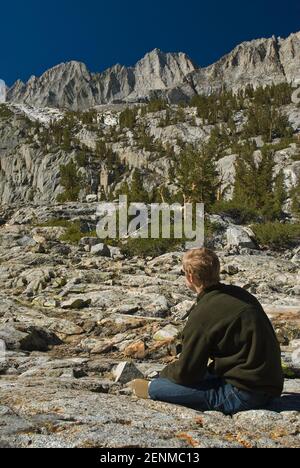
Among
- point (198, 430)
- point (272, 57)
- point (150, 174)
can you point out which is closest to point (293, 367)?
point (198, 430)

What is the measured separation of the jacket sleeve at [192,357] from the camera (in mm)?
4266

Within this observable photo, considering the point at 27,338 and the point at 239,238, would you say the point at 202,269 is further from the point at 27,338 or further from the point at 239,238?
the point at 239,238

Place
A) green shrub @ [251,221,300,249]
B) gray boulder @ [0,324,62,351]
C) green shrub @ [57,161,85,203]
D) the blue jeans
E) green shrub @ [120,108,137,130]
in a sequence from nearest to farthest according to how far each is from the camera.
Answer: the blue jeans, gray boulder @ [0,324,62,351], green shrub @ [251,221,300,249], green shrub @ [57,161,85,203], green shrub @ [120,108,137,130]

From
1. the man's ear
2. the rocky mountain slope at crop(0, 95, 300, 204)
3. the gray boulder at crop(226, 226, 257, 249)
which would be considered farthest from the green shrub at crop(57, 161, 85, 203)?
the man's ear

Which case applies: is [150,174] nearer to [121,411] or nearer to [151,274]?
[151,274]

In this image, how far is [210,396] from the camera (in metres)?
4.48

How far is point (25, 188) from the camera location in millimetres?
102625

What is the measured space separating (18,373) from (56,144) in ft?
330

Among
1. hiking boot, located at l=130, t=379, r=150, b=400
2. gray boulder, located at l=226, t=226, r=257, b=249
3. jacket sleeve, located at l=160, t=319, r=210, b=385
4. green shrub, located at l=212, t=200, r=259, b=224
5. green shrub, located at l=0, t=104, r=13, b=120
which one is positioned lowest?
hiking boot, located at l=130, t=379, r=150, b=400

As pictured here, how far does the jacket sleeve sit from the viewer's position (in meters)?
4.27

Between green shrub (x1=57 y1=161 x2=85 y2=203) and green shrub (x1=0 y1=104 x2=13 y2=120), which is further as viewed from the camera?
green shrub (x1=0 y1=104 x2=13 y2=120)

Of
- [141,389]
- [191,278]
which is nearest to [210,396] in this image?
[141,389]

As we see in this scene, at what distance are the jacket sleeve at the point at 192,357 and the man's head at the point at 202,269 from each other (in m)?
0.41

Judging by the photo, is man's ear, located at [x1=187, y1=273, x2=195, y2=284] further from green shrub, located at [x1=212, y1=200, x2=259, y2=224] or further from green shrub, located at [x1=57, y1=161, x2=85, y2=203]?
green shrub, located at [x1=57, y1=161, x2=85, y2=203]
